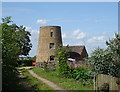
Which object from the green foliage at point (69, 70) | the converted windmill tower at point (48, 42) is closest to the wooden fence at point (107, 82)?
the green foliage at point (69, 70)

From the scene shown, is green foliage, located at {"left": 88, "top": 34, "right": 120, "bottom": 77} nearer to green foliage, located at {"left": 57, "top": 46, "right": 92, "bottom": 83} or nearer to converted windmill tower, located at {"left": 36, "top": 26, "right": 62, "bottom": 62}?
green foliage, located at {"left": 57, "top": 46, "right": 92, "bottom": 83}

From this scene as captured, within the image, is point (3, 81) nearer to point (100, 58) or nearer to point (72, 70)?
point (100, 58)

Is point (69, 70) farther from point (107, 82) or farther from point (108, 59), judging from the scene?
point (107, 82)

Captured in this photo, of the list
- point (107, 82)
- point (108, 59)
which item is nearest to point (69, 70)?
point (108, 59)

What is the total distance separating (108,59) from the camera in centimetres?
1260

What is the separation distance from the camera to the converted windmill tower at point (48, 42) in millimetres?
40441

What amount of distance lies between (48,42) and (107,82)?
97.5ft

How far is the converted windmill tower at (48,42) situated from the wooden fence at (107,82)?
92.5 ft

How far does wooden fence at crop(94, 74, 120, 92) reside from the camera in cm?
1067

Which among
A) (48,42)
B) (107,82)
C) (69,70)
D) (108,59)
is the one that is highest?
(48,42)

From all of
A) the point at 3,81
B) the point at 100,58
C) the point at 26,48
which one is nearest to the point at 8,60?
the point at 3,81

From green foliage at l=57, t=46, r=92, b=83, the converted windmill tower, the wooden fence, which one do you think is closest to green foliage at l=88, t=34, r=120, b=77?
the wooden fence

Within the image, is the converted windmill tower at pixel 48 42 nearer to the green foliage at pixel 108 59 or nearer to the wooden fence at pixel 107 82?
the green foliage at pixel 108 59

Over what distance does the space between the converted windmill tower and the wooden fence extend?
1110 inches
